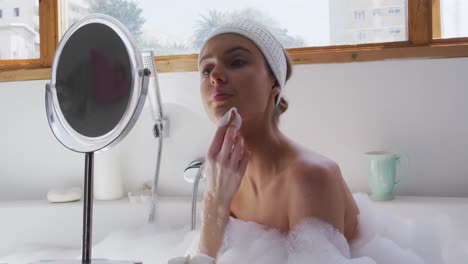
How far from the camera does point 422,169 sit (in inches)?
59.8

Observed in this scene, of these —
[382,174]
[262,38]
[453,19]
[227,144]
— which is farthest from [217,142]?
[453,19]

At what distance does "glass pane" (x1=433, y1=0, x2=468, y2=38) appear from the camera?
1565 mm

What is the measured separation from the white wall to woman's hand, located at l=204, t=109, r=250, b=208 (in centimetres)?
78

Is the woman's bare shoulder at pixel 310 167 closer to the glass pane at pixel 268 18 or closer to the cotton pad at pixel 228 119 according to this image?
the cotton pad at pixel 228 119

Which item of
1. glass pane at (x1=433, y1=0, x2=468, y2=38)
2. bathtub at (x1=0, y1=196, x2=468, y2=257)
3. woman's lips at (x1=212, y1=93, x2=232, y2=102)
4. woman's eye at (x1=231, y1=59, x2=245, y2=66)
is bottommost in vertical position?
bathtub at (x1=0, y1=196, x2=468, y2=257)

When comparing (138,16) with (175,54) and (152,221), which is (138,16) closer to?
(175,54)

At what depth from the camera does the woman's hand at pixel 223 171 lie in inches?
32.1

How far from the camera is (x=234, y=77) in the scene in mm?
845

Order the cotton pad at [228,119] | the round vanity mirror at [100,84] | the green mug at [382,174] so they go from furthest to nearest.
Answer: the green mug at [382,174]
the cotton pad at [228,119]
the round vanity mirror at [100,84]

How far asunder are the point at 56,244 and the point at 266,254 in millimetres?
1024

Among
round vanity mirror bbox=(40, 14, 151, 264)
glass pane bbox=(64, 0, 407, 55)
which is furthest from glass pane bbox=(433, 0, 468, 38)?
round vanity mirror bbox=(40, 14, 151, 264)

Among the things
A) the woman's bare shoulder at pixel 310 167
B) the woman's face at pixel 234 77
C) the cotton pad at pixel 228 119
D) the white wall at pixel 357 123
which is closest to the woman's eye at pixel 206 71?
the woman's face at pixel 234 77

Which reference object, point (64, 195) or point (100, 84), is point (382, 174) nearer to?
point (100, 84)

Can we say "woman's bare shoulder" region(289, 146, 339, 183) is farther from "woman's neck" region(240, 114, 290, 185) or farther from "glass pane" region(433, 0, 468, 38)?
"glass pane" region(433, 0, 468, 38)
